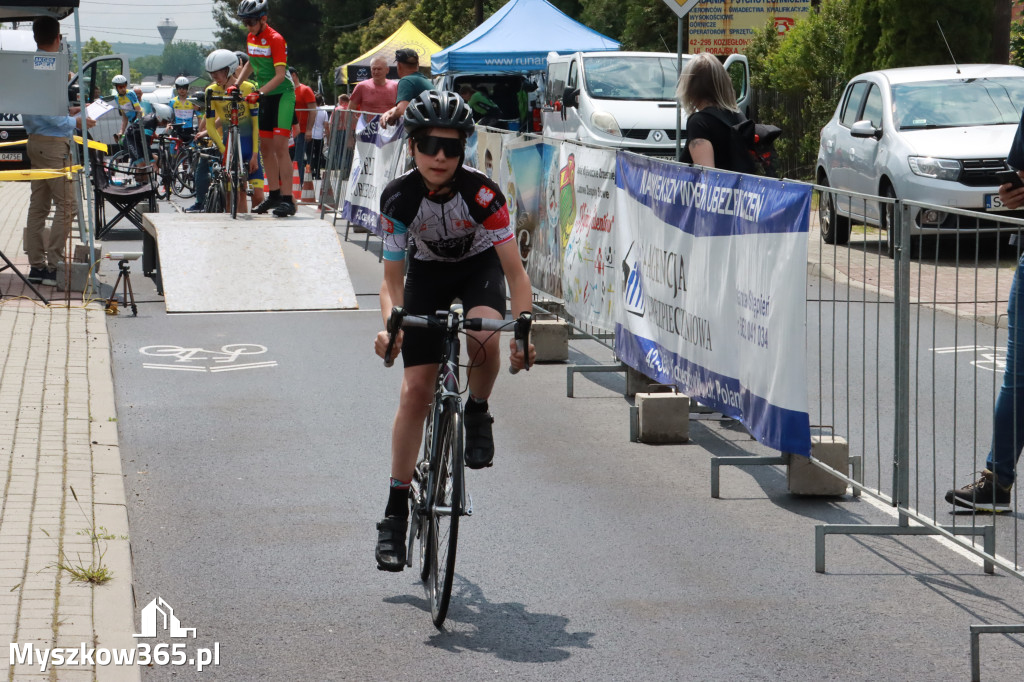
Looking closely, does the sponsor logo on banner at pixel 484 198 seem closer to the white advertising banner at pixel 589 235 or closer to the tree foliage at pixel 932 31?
the white advertising banner at pixel 589 235

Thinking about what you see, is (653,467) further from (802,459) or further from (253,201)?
(253,201)

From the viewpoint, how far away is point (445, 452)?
5328 millimetres

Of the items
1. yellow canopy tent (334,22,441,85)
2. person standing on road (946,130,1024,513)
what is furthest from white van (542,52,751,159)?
yellow canopy tent (334,22,441,85)

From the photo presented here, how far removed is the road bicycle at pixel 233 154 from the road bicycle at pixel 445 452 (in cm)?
1073

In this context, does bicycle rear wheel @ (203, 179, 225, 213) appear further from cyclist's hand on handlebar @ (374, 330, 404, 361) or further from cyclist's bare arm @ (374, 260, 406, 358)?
cyclist's hand on handlebar @ (374, 330, 404, 361)

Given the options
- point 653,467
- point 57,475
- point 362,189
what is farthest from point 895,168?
point 57,475

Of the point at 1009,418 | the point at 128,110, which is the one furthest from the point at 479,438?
the point at 128,110

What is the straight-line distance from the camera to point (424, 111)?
546 cm

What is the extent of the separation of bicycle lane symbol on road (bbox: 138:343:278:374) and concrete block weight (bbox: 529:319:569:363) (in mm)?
1904

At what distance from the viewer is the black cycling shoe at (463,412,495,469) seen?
18.3ft

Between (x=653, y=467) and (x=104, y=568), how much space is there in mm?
3151

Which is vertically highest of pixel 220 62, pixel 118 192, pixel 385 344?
pixel 220 62

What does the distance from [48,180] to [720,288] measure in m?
7.92

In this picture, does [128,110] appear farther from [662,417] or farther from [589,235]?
[662,417]
